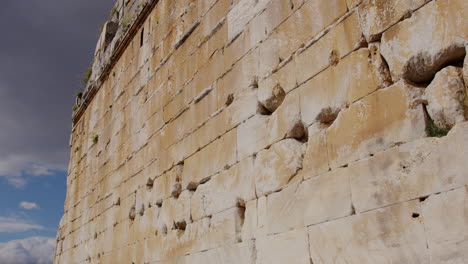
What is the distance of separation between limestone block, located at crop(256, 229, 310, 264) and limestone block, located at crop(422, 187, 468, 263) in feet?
3.36

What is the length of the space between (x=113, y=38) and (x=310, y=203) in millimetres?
6922

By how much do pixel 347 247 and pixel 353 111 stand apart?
0.90 m

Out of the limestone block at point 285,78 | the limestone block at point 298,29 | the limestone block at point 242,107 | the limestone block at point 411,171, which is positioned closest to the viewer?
the limestone block at point 411,171

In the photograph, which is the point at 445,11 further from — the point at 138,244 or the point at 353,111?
the point at 138,244

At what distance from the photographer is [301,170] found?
369cm

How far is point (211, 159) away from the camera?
4.98m

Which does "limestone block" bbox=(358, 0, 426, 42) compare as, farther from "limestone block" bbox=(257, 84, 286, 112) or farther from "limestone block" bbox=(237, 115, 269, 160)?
"limestone block" bbox=(237, 115, 269, 160)

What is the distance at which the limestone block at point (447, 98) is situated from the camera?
2.71 metres

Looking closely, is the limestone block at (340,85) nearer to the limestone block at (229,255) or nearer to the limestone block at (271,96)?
the limestone block at (271,96)

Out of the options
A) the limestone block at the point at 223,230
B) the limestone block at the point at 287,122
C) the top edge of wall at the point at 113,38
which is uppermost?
the top edge of wall at the point at 113,38

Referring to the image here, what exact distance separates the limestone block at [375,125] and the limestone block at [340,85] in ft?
0.27

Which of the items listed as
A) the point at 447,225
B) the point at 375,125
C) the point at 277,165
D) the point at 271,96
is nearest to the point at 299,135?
the point at 277,165

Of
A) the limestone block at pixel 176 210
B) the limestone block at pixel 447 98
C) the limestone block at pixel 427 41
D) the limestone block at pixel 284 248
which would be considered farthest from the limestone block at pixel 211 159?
the limestone block at pixel 447 98

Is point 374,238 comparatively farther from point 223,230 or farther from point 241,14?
point 241,14
